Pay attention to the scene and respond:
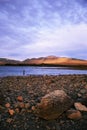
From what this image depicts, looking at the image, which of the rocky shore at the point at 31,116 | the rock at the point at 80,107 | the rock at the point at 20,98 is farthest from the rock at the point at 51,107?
the rock at the point at 20,98

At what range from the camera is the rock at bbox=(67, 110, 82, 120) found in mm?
7613

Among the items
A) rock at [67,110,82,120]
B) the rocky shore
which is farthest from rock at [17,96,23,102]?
rock at [67,110,82,120]

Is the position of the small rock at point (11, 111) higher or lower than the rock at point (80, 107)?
lower

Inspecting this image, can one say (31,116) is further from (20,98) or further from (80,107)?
(80,107)

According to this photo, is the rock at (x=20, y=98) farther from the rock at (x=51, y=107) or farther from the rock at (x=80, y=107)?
the rock at (x=80, y=107)

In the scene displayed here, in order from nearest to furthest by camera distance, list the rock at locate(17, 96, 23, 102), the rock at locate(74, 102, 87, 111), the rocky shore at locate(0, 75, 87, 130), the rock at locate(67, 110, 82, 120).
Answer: the rocky shore at locate(0, 75, 87, 130)
the rock at locate(67, 110, 82, 120)
the rock at locate(74, 102, 87, 111)
the rock at locate(17, 96, 23, 102)

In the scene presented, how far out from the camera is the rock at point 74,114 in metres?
7.61

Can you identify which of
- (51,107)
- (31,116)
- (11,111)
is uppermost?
(51,107)

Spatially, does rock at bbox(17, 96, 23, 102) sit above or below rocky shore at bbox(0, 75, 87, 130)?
above

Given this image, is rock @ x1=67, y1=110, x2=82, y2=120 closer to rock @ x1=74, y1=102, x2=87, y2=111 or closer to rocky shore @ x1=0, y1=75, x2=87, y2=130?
rocky shore @ x1=0, y1=75, x2=87, y2=130

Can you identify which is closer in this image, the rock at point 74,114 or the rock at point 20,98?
the rock at point 74,114

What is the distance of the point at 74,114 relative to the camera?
25.1 ft

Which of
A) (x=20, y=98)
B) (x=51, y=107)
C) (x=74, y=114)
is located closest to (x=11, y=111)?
(x=20, y=98)

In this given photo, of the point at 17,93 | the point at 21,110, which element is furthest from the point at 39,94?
the point at 21,110
